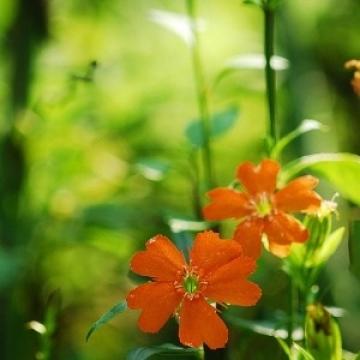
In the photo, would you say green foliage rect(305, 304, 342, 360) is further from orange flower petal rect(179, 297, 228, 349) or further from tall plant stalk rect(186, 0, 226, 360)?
tall plant stalk rect(186, 0, 226, 360)

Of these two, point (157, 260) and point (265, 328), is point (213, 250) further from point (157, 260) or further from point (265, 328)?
point (265, 328)

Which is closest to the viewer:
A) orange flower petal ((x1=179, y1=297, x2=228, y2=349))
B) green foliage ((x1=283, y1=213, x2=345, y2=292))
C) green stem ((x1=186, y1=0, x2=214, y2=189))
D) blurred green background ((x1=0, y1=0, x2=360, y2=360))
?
orange flower petal ((x1=179, y1=297, x2=228, y2=349))

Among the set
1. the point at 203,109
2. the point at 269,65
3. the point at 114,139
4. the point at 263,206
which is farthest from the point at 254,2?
the point at 114,139

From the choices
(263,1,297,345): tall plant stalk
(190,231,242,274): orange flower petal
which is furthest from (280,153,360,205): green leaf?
(190,231,242,274): orange flower petal

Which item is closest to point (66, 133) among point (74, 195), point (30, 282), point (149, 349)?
point (74, 195)

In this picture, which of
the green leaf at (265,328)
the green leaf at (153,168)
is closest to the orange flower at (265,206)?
the green leaf at (265,328)

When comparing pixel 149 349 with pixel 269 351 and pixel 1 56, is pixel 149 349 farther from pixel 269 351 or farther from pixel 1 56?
pixel 1 56
